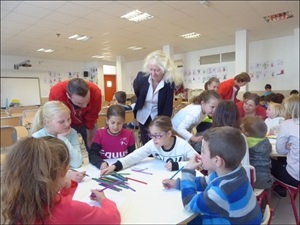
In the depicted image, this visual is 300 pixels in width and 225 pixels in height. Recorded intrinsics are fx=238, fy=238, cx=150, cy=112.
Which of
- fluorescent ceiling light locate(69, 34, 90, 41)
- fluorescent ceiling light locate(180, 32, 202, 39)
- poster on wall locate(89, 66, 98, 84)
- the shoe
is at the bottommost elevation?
the shoe

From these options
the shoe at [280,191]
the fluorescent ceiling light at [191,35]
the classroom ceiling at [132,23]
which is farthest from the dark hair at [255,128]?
the fluorescent ceiling light at [191,35]

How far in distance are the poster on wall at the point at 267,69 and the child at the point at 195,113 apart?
627cm

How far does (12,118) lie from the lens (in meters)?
4.49

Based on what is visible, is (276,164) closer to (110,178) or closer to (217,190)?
(217,190)

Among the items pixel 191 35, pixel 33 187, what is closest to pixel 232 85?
pixel 33 187

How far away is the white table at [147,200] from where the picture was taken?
0.95m

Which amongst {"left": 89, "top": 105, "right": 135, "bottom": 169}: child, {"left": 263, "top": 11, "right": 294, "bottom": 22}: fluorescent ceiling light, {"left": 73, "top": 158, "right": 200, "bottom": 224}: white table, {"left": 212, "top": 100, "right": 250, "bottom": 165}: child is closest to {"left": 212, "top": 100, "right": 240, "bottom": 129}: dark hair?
{"left": 212, "top": 100, "right": 250, "bottom": 165}: child

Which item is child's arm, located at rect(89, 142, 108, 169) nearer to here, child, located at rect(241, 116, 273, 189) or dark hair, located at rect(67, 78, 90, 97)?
dark hair, located at rect(67, 78, 90, 97)

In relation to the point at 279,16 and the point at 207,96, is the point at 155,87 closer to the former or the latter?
the point at 207,96

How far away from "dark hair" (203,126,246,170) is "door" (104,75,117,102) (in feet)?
38.6

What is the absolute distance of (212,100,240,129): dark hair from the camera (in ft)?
5.65

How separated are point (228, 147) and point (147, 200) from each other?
44 centimetres

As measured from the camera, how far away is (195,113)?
2264 mm

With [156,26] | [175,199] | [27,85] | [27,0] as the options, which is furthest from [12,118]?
[27,85]
